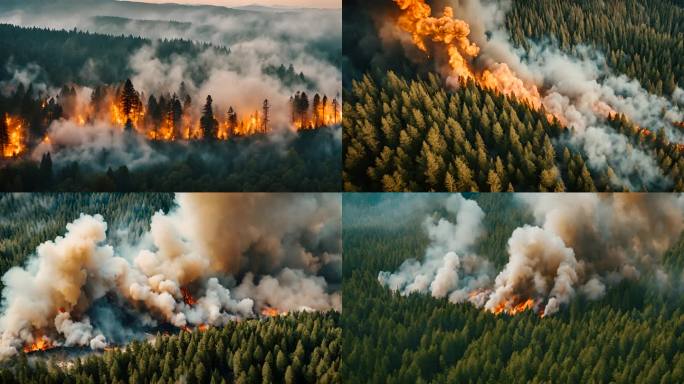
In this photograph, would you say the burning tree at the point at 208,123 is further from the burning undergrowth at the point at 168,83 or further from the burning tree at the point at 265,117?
the burning tree at the point at 265,117

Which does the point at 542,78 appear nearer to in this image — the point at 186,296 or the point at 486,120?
the point at 486,120

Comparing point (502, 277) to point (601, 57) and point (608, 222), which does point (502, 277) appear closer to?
point (608, 222)

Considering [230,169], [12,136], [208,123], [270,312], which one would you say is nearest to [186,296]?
[270,312]

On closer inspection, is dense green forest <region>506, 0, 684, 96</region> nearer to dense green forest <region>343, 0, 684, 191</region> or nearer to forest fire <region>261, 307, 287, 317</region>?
dense green forest <region>343, 0, 684, 191</region>

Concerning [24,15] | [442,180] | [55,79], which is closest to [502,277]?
[442,180]

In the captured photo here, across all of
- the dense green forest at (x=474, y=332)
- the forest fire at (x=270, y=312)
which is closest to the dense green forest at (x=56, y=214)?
the forest fire at (x=270, y=312)

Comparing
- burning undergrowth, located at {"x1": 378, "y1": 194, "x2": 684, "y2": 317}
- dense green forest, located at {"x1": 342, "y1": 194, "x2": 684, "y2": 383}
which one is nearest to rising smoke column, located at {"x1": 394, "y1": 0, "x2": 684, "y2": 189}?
burning undergrowth, located at {"x1": 378, "y1": 194, "x2": 684, "y2": 317}
